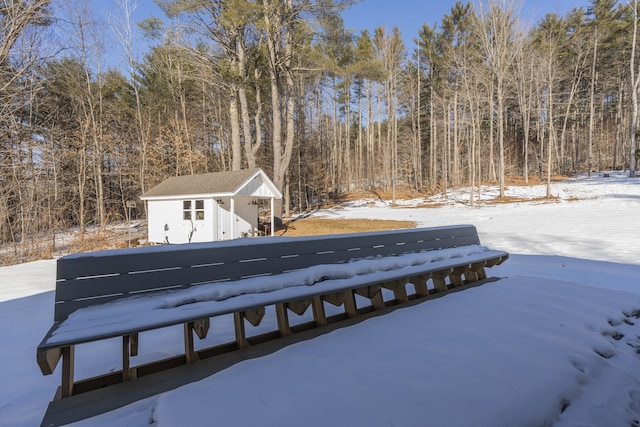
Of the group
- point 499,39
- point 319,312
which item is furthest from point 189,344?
point 499,39

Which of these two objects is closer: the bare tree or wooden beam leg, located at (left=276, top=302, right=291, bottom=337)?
wooden beam leg, located at (left=276, top=302, right=291, bottom=337)

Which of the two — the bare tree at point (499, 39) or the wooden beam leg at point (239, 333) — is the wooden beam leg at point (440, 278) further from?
the bare tree at point (499, 39)

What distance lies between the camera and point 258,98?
19.9m

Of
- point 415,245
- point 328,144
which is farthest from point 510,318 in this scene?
point 328,144

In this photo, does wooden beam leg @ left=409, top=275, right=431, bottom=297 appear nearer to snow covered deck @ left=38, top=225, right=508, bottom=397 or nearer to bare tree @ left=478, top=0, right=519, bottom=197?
snow covered deck @ left=38, top=225, right=508, bottom=397

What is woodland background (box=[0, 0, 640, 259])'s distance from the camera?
1323 cm

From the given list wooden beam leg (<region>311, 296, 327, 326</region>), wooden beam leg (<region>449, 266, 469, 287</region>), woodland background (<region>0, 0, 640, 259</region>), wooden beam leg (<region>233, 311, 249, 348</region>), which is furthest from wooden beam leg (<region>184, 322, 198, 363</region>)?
woodland background (<region>0, 0, 640, 259</region>)

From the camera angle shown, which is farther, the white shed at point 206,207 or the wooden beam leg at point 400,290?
the white shed at point 206,207

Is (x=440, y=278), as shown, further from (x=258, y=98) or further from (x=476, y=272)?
(x=258, y=98)

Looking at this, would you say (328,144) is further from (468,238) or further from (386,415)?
(386,415)

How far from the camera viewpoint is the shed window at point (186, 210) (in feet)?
47.5

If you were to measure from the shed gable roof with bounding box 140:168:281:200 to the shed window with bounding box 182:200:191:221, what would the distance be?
0.48m

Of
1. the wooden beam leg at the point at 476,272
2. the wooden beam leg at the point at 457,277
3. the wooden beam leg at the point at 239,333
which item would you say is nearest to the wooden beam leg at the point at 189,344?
the wooden beam leg at the point at 239,333

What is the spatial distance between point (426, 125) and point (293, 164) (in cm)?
1990
